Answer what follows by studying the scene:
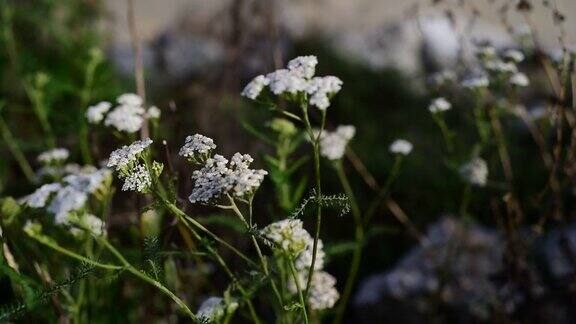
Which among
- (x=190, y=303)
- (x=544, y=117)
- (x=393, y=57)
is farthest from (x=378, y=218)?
(x=393, y=57)

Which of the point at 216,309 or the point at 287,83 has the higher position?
the point at 287,83

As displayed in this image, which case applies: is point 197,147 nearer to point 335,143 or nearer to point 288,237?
point 288,237

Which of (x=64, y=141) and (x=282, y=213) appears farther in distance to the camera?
(x=64, y=141)

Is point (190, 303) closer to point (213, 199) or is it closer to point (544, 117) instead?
point (213, 199)

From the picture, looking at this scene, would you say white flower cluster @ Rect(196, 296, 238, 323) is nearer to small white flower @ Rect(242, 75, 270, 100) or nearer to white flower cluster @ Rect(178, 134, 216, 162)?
white flower cluster @ Rect(178, 134, 216, 162)

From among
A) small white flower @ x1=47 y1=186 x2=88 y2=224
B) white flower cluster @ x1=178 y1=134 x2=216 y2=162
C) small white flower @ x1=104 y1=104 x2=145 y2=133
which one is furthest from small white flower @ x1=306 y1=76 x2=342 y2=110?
small white flower @ x1=104 y1=104 x2=145 y2=133

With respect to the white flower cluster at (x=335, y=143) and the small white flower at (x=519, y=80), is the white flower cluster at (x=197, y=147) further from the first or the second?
the small white flower at (x=519, y=80)

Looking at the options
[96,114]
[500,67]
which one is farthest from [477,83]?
[96,114]
